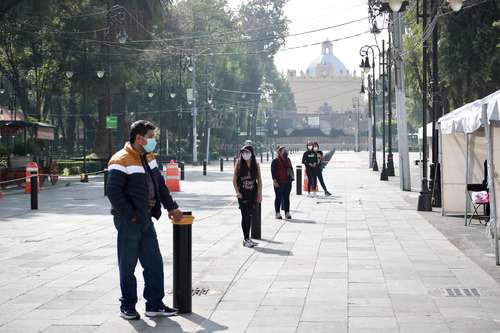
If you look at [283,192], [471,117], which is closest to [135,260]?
[471,117]

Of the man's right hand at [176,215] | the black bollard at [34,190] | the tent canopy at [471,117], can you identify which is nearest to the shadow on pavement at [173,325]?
the man's right hand at [176,215]

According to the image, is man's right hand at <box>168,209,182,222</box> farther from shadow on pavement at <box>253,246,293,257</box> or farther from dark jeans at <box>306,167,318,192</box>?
dark jeans at <box>306,167,318,192</box>

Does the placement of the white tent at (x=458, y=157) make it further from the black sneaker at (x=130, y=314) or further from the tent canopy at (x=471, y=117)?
the black sneaker at (x=130, y=314)

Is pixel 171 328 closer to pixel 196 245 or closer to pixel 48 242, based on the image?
pixel 196 245

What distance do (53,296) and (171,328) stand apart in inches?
83.7

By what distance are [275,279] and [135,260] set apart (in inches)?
101

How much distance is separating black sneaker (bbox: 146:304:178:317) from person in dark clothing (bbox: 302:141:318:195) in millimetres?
18609

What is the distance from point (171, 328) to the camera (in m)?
7.62

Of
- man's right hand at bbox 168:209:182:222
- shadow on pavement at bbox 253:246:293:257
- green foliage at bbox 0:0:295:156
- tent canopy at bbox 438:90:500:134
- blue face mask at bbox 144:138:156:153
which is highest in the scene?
green foliage at bbox 0:0:295:156

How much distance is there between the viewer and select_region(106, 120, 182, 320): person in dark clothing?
7.93 meters

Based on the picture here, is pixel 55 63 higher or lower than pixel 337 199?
higher

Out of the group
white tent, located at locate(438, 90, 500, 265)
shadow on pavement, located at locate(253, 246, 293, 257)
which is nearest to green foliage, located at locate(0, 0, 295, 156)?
white tent, located at locate(438, 90, 500, 265)

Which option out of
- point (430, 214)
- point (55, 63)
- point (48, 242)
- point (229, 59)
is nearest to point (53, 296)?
point (48, 242)

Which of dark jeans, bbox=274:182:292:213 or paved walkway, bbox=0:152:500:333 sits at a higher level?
dark jeans, bbox=274:182:292:213
